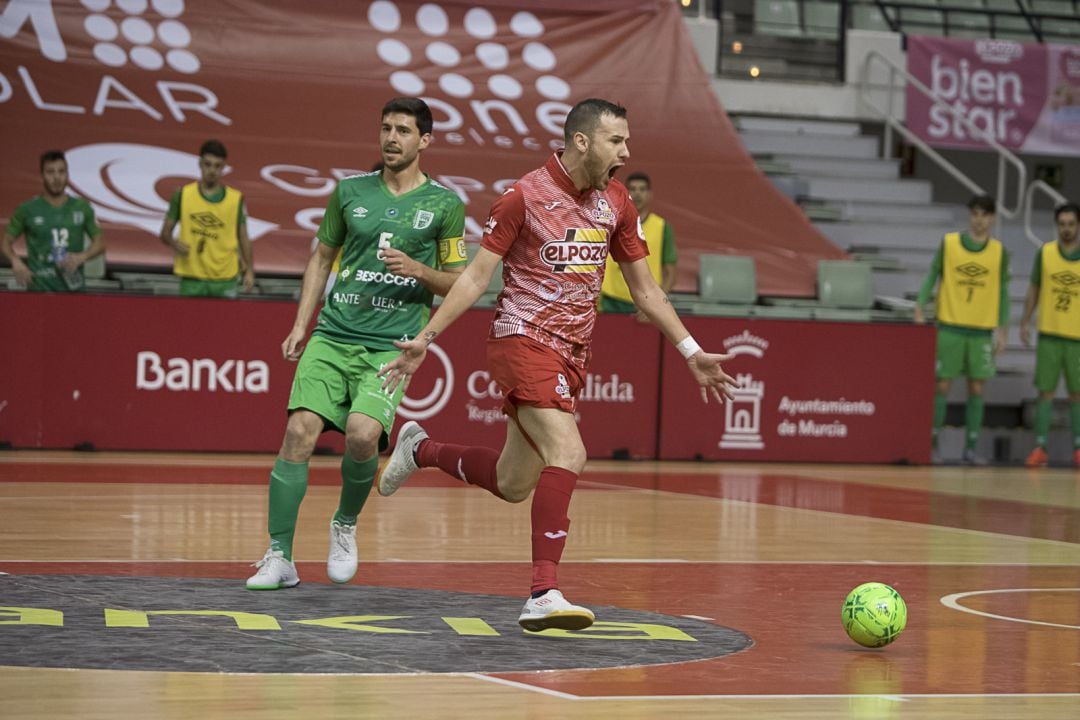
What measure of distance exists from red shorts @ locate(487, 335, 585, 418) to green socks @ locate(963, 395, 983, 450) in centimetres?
1168

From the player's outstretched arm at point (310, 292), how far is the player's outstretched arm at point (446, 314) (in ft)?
3.22

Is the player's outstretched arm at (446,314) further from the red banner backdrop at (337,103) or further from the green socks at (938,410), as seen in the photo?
the green socks at (938,410)

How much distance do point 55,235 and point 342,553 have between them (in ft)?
28.7

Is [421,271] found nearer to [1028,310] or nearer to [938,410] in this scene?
[938,410]

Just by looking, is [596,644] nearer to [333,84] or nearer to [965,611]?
[965,611]

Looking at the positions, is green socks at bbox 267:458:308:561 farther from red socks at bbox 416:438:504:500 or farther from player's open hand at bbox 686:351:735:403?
player's open hand at bbox 686:351:735:403

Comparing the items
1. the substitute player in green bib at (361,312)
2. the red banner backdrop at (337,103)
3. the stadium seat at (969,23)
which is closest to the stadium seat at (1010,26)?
the stadium seat at (969,23)

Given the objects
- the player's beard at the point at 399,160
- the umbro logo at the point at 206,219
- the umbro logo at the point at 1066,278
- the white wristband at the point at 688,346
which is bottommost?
the white wristband at the point at 688,346

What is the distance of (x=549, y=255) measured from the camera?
275 inches

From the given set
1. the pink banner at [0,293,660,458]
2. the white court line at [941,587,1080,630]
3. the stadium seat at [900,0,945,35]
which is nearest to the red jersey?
the white court line at [941,587,1080,630]

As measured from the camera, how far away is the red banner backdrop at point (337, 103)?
Result: 1859cm

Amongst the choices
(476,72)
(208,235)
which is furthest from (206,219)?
(476,72)

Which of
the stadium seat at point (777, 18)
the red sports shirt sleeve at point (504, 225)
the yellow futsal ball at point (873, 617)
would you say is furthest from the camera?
the stadium seat at point (777, 18)

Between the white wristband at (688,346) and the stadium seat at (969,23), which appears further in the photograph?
the stadium seat at (969,23)
